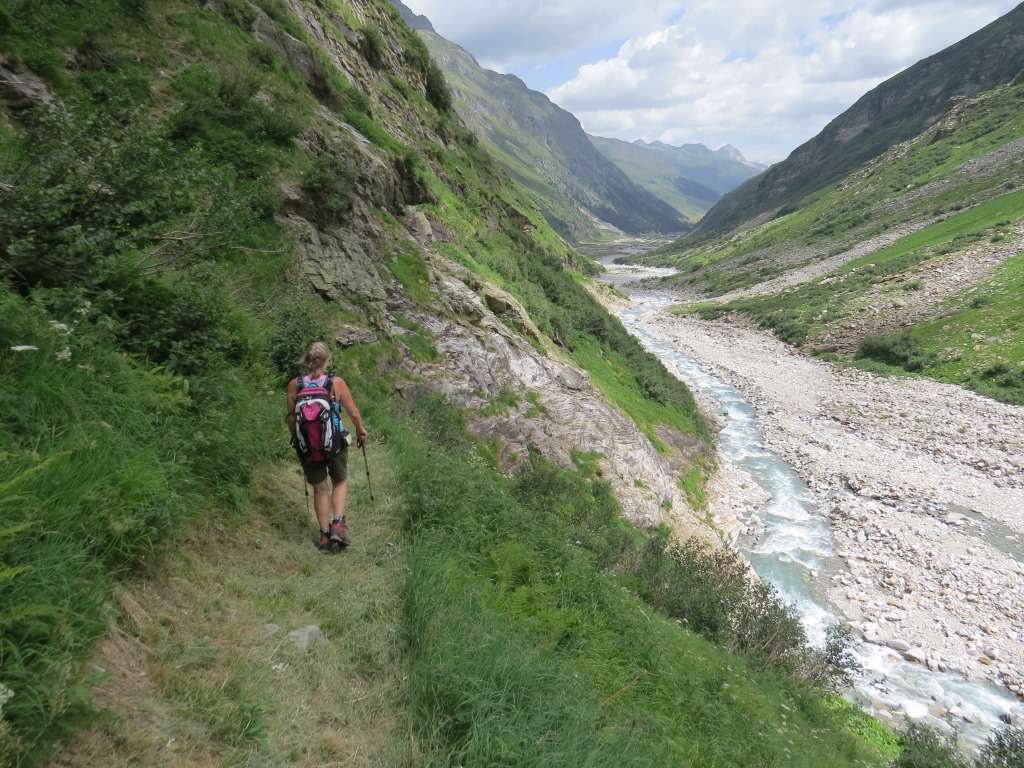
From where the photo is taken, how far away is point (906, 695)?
1266 cm

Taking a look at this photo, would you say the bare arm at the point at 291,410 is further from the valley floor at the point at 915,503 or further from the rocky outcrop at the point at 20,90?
the valley floor at the point at 915,503

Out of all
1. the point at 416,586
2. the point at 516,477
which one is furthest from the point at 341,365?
the point at 416,586

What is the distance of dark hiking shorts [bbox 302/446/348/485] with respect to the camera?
551cm

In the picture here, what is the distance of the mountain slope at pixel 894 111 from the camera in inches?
5315

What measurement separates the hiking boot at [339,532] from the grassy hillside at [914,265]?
41.3 meters

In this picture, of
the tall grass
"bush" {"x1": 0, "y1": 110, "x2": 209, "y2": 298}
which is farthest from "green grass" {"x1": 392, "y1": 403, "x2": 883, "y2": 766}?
"bush" {"x1": 0, "y1": 110, "x2": 209, "y2": 298}

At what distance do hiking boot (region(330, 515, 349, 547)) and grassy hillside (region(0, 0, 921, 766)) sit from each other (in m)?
0.16

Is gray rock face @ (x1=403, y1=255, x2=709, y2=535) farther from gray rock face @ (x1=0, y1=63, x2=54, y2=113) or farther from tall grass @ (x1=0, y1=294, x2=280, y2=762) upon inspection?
gray rock face @ (x1=0, y1=63, x2=54, y2=113)

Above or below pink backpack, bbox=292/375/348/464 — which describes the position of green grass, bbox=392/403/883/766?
below

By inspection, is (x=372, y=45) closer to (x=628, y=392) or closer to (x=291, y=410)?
(x=628, y=392)

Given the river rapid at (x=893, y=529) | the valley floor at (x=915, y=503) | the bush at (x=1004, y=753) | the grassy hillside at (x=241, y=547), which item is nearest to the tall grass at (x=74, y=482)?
the grassy hillside at (x=241, y=547)

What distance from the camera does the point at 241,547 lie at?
489 centimetres

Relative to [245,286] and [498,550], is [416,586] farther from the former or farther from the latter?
[245,286]

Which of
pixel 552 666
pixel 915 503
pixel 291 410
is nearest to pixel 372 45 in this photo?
pixel 291 410
